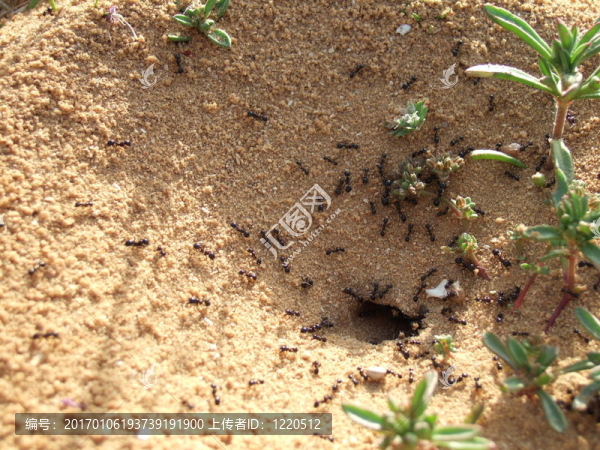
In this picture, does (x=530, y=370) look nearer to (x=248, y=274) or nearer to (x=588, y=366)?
(x=588, y=366)

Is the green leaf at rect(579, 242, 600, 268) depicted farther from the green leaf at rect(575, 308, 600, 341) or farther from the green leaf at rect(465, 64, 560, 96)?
the green leaf at rect(465, 64, 560, 96)

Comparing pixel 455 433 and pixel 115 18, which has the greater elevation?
pixel 115 18

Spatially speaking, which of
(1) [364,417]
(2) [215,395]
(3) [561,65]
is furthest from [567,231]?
(2) [215,395]

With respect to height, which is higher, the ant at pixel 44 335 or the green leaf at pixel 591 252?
the green leaf at pixel 591 252

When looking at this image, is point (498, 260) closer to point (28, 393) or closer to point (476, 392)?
point (476, 392)

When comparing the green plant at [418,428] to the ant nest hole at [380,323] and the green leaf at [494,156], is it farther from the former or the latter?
the green leaf at [494,156]

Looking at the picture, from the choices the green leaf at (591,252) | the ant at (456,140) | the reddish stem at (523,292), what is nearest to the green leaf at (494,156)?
the ant at (456,140)

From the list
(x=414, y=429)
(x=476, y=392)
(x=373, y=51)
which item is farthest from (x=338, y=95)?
(x=414, y=429)
